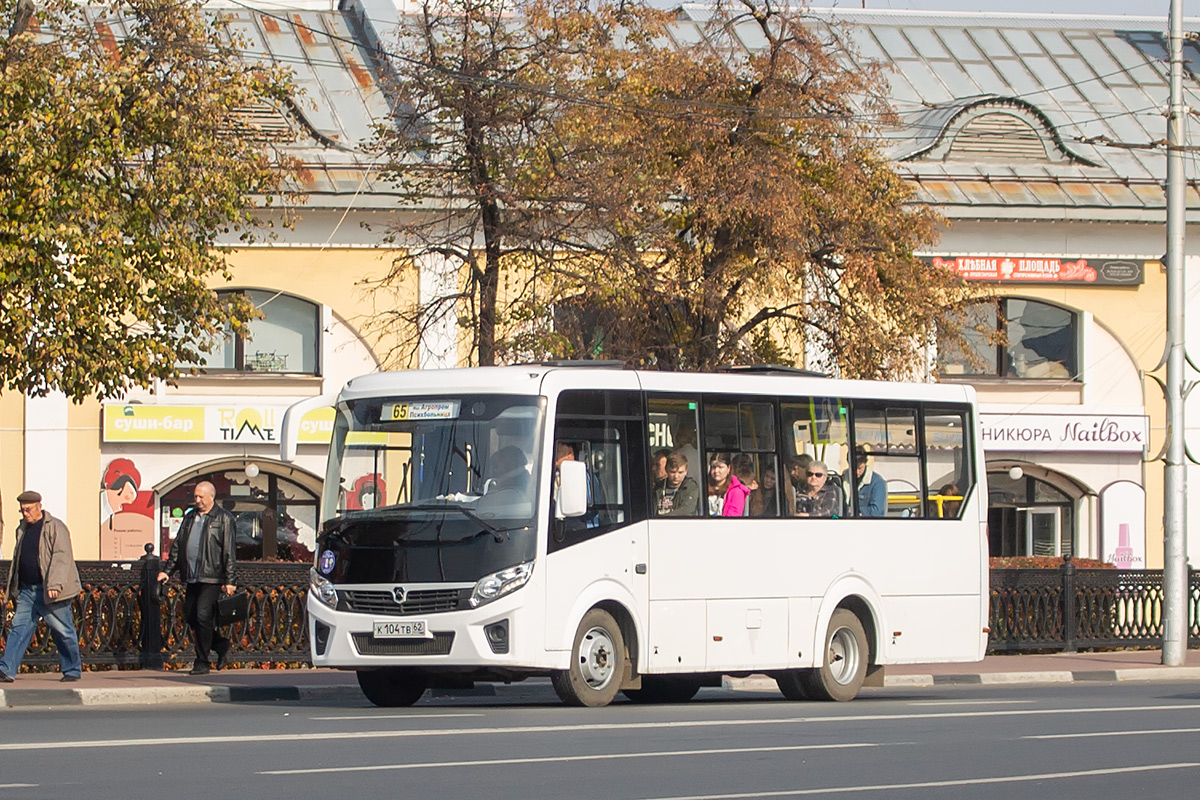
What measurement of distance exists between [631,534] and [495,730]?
312 centimetres

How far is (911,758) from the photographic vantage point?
11.0m

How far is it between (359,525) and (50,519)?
13.5 ft

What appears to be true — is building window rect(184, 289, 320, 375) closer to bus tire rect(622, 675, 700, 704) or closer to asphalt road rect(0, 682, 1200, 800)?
bus tire rect(622, 675, 700, 704)

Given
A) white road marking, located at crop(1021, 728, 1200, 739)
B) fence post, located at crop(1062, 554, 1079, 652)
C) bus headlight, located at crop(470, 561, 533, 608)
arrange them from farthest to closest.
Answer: fence post, located at crop(1062, 554, 1079, 652) < bus headlight, located at crop(470, 561, 533, 608) < white road marking, located at crop(1021, 728, 1200, 739)

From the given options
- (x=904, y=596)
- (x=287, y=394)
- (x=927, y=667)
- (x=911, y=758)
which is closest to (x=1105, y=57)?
(x=287, y=394)

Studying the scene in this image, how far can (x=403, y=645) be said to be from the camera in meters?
14.6

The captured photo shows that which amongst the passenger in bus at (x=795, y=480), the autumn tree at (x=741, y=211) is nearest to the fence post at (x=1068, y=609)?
the autumn tree at (x=741, y=211)

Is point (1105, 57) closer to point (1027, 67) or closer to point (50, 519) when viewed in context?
point (1027, 67)

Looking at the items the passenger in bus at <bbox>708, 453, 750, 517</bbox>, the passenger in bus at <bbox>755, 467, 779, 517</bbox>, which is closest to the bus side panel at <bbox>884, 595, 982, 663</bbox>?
the passenger in bus at <bbox>755, 467, 779, 517</bbox>

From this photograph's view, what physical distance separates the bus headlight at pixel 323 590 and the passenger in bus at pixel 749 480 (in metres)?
3.63

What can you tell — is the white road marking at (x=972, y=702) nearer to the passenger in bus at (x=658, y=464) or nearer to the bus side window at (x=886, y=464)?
the bus side window at (x=886, y=464)

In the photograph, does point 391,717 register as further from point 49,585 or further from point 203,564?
point 203,564

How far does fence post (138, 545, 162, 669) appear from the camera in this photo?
19.0m

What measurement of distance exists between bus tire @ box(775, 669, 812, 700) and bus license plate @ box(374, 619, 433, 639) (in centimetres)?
406
